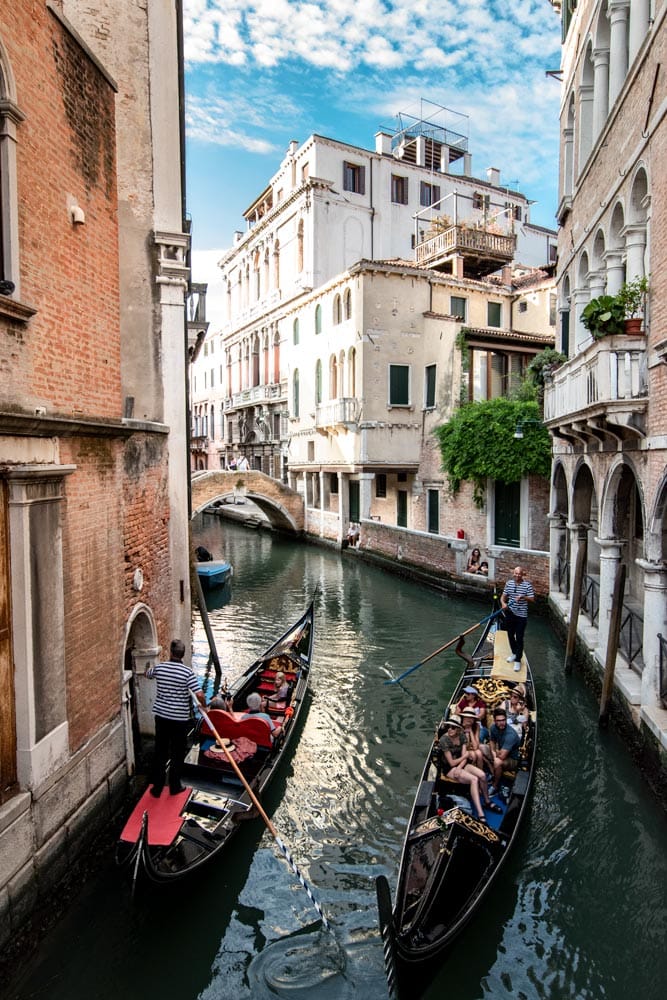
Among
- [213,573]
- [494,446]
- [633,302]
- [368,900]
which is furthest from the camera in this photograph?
[213,573]

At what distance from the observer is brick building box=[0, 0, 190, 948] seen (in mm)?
4109

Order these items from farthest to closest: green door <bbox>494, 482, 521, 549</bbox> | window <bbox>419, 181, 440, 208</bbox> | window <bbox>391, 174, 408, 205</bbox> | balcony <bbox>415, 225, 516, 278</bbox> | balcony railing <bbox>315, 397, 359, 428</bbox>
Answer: window <bbox>419, 181, 440, 208</bbox>
window <bbox>391, 174, 408, 205</bbox>
balcony <bbox>415, 225, 516, 278</bbox>
balcony railing <bbox>315, 397, 359, 428</bbox>
green door <bbox>494, 482, 521, 549</bbox>

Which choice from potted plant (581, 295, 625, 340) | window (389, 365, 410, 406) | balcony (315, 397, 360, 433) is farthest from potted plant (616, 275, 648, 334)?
balcony (315, 397, 360, 433)

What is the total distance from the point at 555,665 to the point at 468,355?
9924 mm

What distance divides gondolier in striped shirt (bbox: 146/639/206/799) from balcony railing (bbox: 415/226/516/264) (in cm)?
1841

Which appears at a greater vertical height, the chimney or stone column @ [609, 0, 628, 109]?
the chimney

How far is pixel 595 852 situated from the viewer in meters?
5.47

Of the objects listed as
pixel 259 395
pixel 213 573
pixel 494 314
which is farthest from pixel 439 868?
pixel 259 395

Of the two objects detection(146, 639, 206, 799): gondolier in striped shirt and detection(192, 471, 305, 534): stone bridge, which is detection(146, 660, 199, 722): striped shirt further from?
detection(192, 471, 305, 534): stone bridge

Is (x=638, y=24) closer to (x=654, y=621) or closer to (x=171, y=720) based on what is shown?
(x=654, y=621)

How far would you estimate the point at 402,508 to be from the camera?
66.2ft

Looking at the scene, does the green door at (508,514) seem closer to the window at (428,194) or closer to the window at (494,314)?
the window at (494,314)

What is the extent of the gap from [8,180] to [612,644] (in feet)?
21.7

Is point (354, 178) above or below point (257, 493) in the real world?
above
